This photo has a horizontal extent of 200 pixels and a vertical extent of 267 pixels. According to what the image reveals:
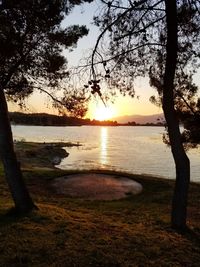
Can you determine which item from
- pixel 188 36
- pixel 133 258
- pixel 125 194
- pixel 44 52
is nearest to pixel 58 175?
pixel 125 194

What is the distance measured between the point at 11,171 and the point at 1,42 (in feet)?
13.2

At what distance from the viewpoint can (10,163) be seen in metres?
11.1

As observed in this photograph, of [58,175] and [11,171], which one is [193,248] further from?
[58,175]

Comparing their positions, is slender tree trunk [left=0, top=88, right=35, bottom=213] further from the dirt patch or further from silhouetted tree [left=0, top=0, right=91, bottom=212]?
the dirt patch

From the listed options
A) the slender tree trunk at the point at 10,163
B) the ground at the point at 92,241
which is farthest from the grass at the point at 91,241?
the slender tree trunk at the point at 10,163

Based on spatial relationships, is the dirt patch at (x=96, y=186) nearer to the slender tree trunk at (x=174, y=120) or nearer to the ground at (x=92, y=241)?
the ground at (x=92, y=241)

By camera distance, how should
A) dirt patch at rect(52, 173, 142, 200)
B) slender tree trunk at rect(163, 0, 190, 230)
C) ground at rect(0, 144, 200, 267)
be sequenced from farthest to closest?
dirt patch at rect(52, 173, 142, 200), slender tree trunk at rect(163, 0, 190, 230), ground at rect(0, 144, 200, 267)

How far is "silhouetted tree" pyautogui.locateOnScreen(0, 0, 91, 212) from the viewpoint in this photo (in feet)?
36.8

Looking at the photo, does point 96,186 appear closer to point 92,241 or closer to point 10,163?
point 10,163

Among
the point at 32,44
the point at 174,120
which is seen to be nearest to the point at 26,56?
the point at 32,44

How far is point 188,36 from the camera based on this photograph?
11414mm

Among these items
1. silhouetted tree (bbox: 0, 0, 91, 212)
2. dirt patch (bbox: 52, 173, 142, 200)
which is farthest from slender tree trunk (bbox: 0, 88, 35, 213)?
dirt patch (bbox: 52, 173, 142, 200)

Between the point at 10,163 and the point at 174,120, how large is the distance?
14.6 feet

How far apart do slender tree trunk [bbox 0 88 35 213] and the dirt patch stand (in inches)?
286
